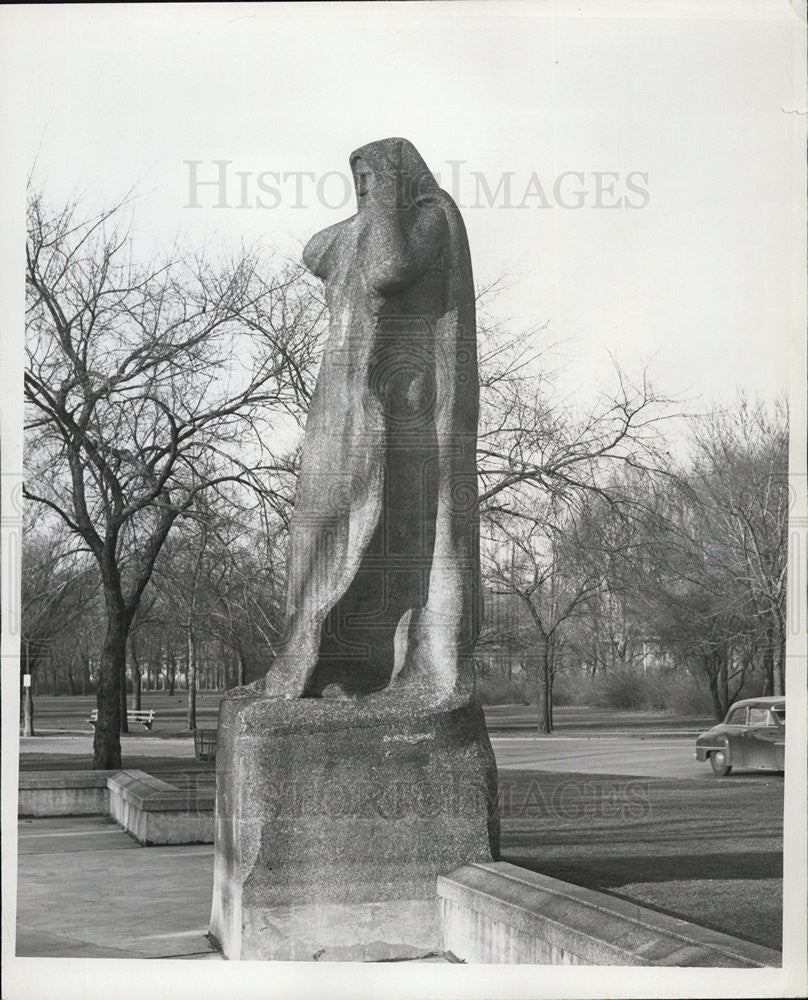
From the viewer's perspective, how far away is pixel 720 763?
18.7m

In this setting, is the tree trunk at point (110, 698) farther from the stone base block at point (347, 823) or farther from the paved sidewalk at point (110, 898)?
the stone base block at point (347, 823)

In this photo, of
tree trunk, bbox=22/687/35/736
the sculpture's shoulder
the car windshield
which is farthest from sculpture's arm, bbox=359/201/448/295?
tree trunk, bbox=22/687/35/736

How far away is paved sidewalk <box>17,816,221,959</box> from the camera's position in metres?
6.80

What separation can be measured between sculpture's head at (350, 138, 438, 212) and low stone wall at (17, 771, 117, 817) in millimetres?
7763

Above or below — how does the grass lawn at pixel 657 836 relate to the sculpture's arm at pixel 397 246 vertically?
below

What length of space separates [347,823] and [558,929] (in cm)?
142

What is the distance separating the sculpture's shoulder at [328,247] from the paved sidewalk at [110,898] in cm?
365

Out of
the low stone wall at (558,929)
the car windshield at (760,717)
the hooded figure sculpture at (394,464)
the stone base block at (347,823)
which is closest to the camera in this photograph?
the low stone wall at (558,929)

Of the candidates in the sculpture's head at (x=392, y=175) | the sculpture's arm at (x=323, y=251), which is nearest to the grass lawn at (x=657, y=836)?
the sculpture's arm at (x=323, y=251)

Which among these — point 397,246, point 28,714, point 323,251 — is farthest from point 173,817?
point 28,714

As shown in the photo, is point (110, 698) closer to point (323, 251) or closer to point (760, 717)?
point (323, 251)

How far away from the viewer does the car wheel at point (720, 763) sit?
18.7 m

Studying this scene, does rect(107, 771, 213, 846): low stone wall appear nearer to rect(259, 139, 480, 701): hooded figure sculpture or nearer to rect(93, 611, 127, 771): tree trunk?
rect(259, 139, 480, 701): hooded figure sculpture

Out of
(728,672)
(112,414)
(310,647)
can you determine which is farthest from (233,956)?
(728,672)
